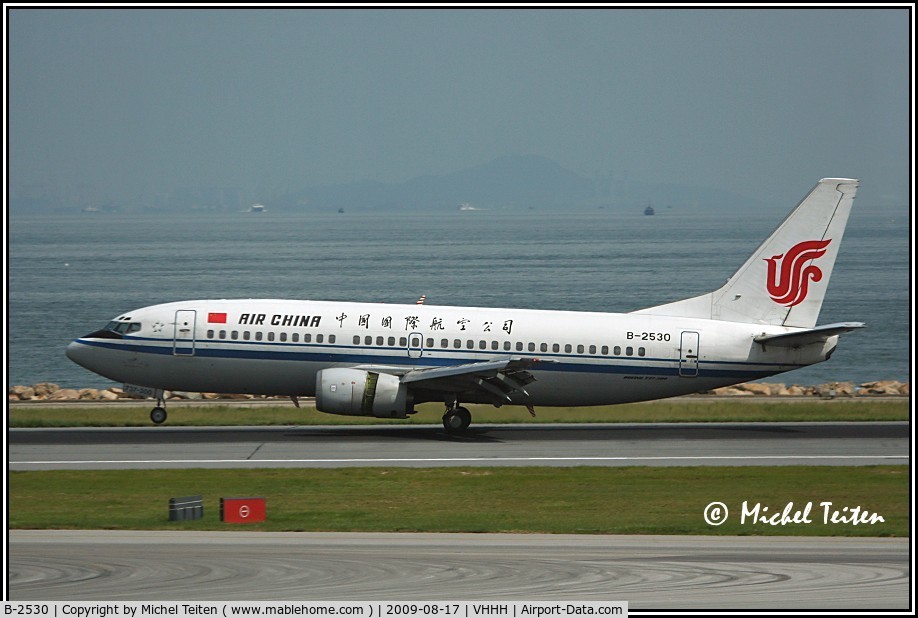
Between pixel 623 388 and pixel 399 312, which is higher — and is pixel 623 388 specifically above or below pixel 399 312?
below

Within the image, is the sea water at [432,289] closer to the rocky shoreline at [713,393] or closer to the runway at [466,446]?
the rocky shoreline at [713,393]

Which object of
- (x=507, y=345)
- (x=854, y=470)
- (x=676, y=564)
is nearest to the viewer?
(x=676, y=564)

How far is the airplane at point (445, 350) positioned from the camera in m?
42.2

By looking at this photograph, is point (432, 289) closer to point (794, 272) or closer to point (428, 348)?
point (794, 272)

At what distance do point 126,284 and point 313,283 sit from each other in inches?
913

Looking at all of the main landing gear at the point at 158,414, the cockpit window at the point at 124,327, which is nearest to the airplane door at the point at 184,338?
the cockpit window at the point at 124,327

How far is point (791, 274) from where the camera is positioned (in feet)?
144

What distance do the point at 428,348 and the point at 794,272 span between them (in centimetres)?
1317

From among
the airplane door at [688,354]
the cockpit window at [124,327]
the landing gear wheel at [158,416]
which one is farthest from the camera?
the landing gear wheel at [158,416]

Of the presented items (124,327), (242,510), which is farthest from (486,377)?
(242,510)

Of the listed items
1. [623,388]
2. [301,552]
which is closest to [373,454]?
[623,388]

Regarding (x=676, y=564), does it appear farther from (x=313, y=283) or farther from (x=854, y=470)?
(x=313, y=283)

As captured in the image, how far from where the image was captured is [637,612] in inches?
757

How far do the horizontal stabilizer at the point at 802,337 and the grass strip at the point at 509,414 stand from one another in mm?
4513
